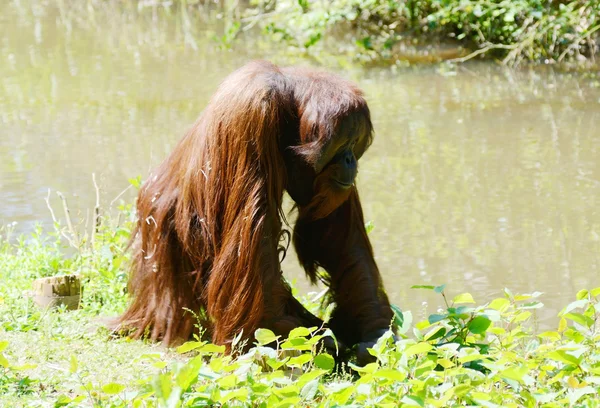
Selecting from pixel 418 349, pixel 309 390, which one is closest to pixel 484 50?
pixel 418 349

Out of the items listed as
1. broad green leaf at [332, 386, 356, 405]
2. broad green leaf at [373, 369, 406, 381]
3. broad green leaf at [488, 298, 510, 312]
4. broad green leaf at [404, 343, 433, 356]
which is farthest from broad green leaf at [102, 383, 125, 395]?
broad green leaf at [488, 298, 510, 312]

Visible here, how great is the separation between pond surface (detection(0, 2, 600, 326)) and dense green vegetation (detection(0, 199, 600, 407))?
4.83 ft

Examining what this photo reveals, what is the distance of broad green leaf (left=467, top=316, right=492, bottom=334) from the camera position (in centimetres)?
278

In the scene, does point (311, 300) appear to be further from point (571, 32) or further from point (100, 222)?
point (571, 32)

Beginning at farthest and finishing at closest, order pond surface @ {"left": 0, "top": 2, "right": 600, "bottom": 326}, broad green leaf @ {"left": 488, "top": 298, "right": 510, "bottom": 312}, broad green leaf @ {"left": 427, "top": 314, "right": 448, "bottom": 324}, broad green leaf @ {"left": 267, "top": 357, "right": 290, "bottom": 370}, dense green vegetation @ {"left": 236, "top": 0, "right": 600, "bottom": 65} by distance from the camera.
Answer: dense green vegetation @ {"left": 236, "top": 0, "right": 600, "bottom": 65} < pond surface @ {"left": 0, "top": 2, "right": 600, "bottom": 326} < broad green leaf @ {"left": 427, "top": 314, "right": 448, "bottom": 324} < broad green leaf @ {"left": 488, "top": 298, "right": 510, "bottom": 312} < broad green leaf @ {"left": 267, "top": 357, "right": 290, "bottom": 370}

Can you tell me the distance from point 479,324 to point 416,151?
415cm

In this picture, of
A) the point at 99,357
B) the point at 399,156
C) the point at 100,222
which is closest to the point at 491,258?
the point at 399,156

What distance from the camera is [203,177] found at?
3225 mm

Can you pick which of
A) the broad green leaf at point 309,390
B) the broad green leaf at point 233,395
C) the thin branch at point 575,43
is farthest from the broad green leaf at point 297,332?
the thin branch at point 575,43

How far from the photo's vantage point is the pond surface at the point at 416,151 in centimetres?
512

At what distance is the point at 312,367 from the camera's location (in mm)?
2857

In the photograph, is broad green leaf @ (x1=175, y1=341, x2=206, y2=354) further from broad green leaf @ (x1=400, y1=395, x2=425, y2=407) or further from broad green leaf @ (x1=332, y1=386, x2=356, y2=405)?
broad green leaf @ (x1=400, y1=395, x2=425, y2=407)

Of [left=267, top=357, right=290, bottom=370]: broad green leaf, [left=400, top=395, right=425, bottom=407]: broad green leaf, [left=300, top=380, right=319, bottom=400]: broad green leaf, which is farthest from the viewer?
[left=267, top=357, right=290, bottom=370]: broad green leaf

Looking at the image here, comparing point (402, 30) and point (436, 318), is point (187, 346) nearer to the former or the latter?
point (436, 318)
